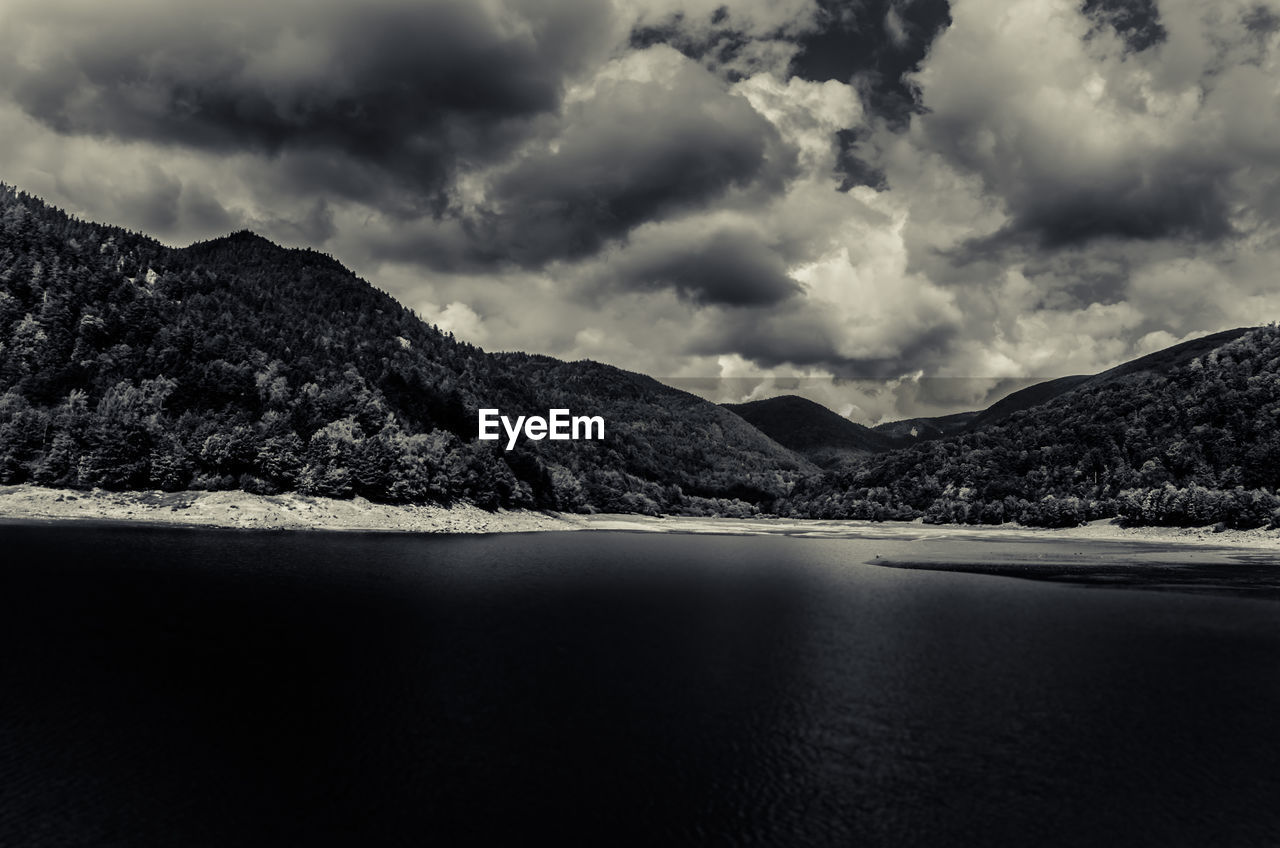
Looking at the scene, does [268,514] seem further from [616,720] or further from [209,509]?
[616,720]

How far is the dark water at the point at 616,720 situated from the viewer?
72.8 ft

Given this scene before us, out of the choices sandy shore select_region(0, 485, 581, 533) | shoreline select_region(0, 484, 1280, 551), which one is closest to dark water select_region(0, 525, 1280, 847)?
sandy shore select_region(0, 485, 581, 533)

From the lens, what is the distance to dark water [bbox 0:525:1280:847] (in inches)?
874

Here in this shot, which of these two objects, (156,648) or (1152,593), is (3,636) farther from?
(1152,593)

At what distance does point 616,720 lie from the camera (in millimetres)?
31703

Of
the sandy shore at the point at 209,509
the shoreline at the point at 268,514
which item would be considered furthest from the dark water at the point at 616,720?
the shoreline at the point at 268,514

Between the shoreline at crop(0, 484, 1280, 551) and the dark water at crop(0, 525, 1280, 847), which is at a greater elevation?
the shoreline at crop(0, 484, 1280, 551)

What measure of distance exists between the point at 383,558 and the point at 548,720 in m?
70.6

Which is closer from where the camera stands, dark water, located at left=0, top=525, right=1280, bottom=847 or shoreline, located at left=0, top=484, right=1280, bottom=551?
dark water, located at left=0, top=525, right=1280, bottom=847

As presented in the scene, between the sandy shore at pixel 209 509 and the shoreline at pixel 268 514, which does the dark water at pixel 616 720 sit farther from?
the shoreline at pixel 268 514

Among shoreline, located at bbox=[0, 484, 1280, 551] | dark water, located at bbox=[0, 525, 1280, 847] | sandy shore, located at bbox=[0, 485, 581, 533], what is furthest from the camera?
shoreline, located at bbox=[0, 484, 1280, 551]

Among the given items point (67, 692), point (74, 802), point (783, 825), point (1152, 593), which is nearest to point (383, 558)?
point (67, 692)

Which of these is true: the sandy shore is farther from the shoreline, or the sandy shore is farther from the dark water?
Result: the dark water

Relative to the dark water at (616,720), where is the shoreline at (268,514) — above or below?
above
